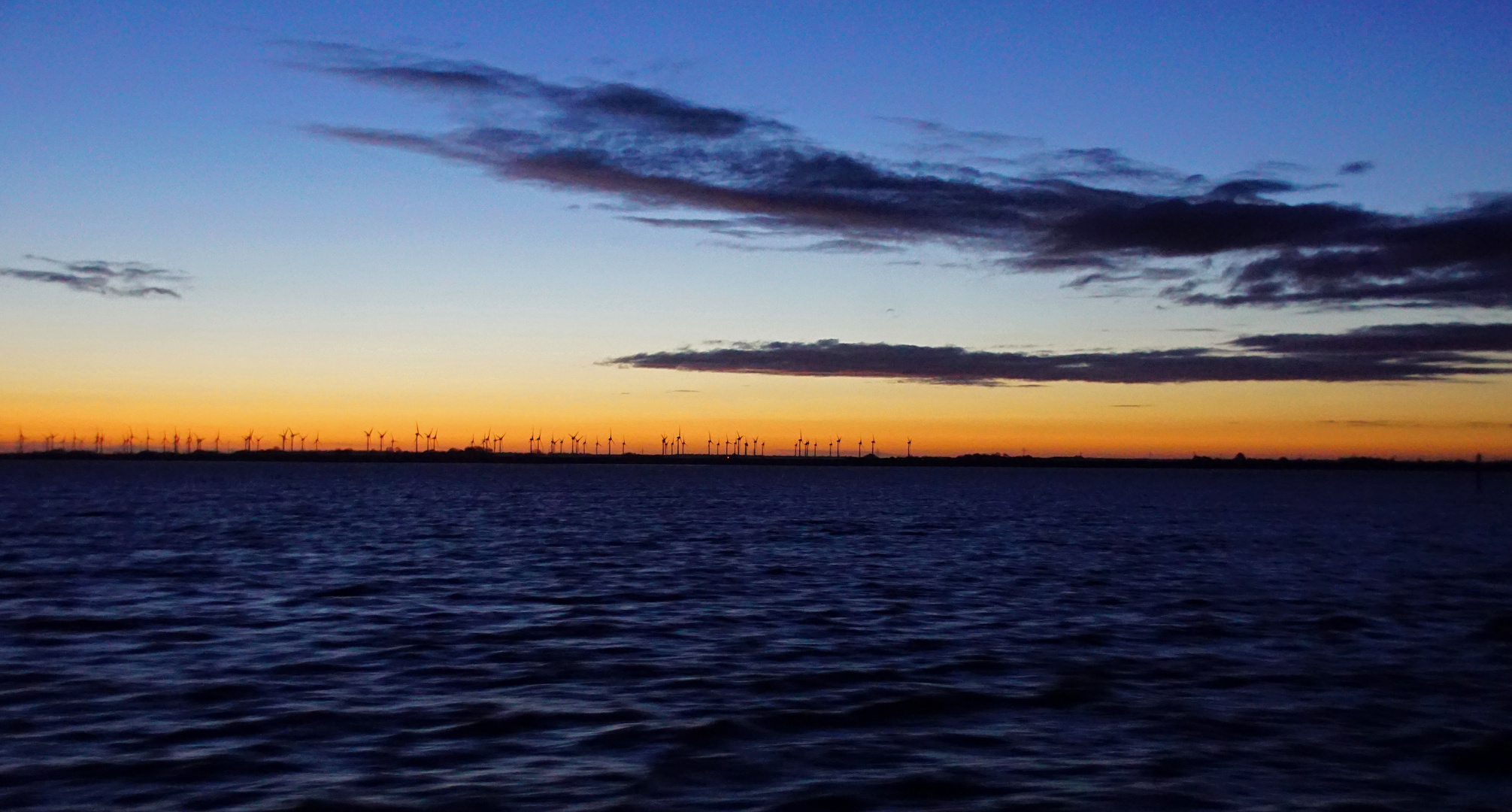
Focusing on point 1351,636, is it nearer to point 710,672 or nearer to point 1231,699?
point 1231,699

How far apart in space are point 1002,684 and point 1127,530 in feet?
195

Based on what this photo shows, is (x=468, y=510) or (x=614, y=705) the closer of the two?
(x=614, y=705)

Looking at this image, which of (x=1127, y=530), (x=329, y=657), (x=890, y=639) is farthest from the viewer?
(x=1127, y=530)

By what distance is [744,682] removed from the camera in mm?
22312

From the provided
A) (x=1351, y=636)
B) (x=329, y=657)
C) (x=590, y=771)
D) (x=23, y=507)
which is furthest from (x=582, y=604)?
(x=23, y=507)

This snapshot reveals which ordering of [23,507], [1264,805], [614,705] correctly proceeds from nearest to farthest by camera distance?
[1264,805]
[614,705]
[23,507]

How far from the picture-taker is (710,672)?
23.3 m

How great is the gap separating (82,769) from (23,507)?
3729 inches

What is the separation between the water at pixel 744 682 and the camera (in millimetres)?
15586

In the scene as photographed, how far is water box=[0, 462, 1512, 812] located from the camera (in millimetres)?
15586

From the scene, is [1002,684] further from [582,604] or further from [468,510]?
[468,510]

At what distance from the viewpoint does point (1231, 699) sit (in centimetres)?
2134

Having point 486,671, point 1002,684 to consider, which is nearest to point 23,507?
point 486,671

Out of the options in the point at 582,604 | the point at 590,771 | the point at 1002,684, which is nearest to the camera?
the point at 590,771
